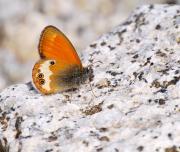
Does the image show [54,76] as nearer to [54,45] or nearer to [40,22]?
[54,45]

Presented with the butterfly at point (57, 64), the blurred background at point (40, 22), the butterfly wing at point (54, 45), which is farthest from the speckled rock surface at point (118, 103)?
the blurred background at point (40, 22)

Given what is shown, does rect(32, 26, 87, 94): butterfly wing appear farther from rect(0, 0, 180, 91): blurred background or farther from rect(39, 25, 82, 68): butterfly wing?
rect(0, 0, 180, 91): blurred background

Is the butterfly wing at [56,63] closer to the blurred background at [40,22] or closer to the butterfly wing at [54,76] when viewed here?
the butterfly wing at [54,76]

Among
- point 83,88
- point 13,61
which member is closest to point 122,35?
point 83,88

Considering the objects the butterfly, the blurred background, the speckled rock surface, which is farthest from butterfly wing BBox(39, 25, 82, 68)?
the blurred background

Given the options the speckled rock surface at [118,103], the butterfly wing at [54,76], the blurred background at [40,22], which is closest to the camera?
the speckled rock surface at [118,103]

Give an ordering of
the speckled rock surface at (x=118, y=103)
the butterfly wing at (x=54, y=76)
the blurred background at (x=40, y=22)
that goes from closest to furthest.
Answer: the speckled rock surface at (x=118, y=103) < the butterfly wing at (x=54, y=76) < the blurred background at (x=40, y=22)

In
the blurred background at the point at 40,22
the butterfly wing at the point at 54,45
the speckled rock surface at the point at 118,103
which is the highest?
the blurred background at the point at 40,22
